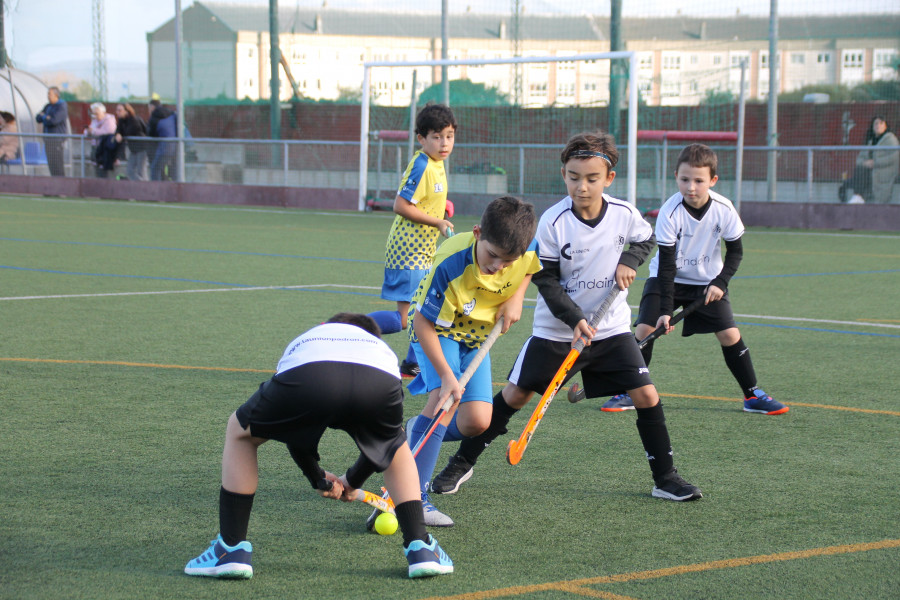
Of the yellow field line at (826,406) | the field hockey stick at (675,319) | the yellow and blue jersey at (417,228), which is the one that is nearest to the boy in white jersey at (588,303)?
the field hockey stick at (675,319)

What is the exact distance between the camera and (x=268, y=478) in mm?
4531

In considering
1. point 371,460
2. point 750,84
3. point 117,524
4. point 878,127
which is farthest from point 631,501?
point 750,84

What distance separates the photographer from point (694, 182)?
19.3 ft

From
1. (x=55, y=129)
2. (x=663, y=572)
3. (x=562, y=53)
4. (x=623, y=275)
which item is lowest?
(x=663, y=572)

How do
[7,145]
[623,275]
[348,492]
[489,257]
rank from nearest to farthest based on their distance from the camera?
[348,492]
[489,257]
[623,275]
[7,145]

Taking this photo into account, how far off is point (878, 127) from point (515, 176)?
637 centimetres

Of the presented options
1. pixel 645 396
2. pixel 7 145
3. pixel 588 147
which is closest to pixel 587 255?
pixel 588 147

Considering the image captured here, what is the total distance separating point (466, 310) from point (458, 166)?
55.9 feet

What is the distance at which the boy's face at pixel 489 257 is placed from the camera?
12.6 feet

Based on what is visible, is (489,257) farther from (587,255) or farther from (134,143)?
(134,143)

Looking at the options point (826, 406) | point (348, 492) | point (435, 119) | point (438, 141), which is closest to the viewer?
point (348, 492)

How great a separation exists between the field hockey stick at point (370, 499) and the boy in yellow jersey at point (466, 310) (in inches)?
7.8

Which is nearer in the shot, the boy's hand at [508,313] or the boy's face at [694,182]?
the boy's hand at [508,313]

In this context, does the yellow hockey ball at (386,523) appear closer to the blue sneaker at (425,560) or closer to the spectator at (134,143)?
the blue sneaker at (425,560)
